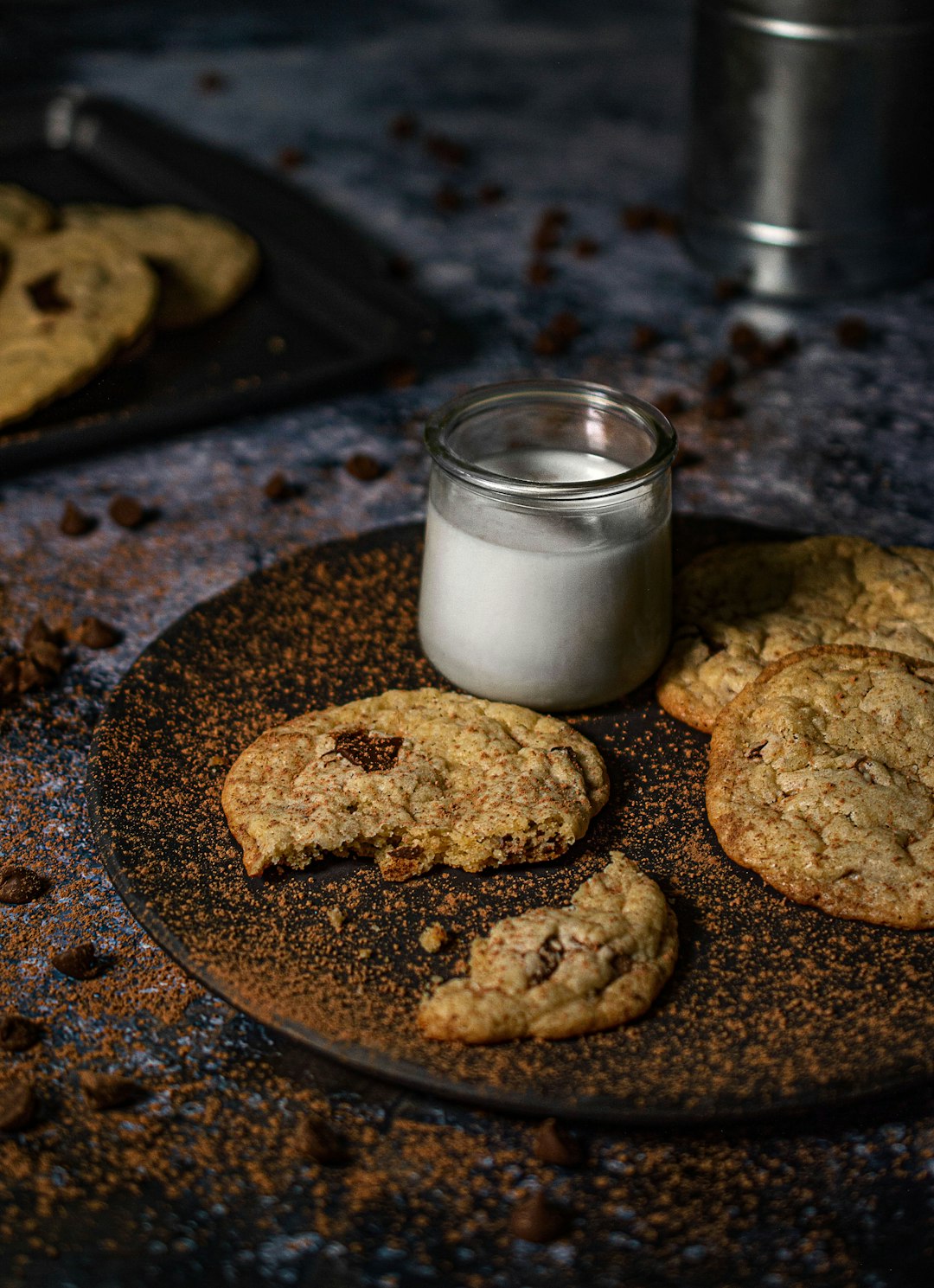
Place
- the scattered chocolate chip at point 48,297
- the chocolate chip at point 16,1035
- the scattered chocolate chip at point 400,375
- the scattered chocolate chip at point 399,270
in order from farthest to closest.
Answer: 1. the scattered chocolate chip at point 399,270
2. the scattered chocolate chip at point 400,375
3. the scattered chocolate chip at point 48,297
4. the chocolate chip at point 16,1035

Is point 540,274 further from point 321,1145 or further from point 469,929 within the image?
point 321,1145

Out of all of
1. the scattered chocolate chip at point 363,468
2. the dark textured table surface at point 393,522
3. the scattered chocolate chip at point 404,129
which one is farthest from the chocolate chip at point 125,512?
the scattered chocolate chip at point 404,129

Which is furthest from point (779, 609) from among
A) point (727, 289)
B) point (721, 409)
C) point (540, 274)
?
point (540, 274)

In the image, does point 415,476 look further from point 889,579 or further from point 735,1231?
point 735,1231

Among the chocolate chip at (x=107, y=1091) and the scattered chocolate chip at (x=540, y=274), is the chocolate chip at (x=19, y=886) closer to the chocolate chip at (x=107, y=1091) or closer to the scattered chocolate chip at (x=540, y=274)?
the chocolate chip at (x=107, y=1091)

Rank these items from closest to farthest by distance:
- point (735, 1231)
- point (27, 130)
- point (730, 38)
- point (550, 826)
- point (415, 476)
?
point (735, 1231)
point (550, 826)
point (415, 476)
point (730, 38)
point (27, 130)

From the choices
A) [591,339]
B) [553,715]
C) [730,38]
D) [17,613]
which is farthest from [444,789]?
[730,38]

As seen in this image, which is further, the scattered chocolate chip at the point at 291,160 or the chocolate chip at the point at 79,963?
the scattered chocolate chip at the point at 291,160
